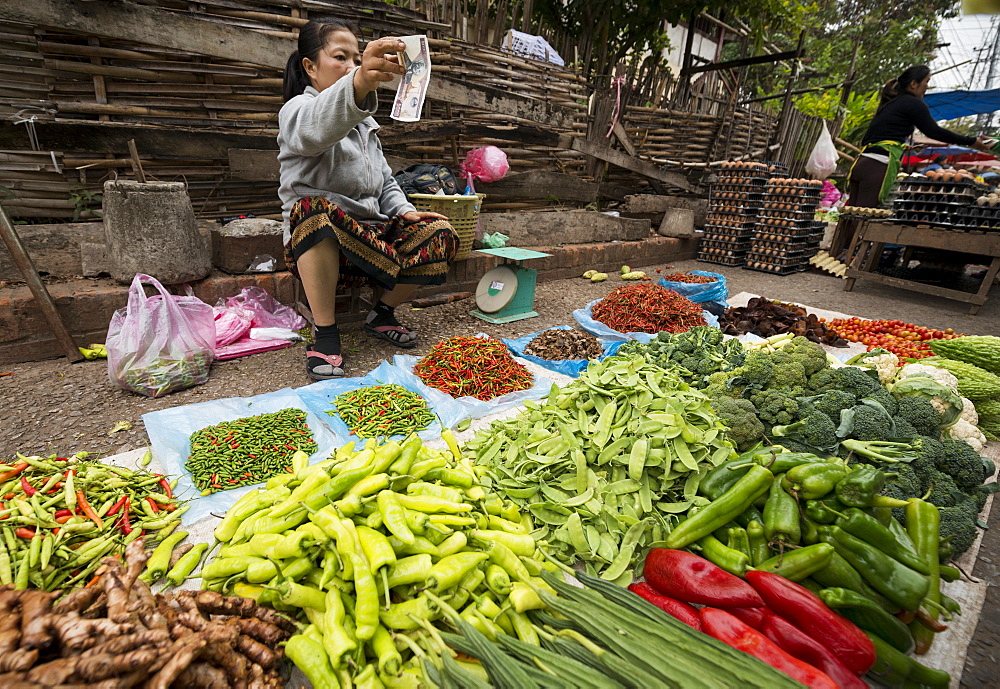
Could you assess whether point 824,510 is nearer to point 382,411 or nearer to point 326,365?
point 382,411

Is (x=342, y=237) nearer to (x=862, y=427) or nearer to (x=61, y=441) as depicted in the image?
(x=61, y=441)

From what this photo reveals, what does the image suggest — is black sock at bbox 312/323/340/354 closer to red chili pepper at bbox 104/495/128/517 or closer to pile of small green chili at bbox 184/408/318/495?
pile of small green chili at bbox 184/408/318/495

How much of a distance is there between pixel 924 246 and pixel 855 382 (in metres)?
5.14

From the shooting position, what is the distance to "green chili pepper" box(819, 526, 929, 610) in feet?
4.90

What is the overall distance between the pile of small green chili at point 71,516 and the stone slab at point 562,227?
15.2 ft

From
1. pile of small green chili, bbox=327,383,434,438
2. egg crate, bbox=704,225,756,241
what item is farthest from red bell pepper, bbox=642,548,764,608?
egg crate, bbox=704,225,756,241

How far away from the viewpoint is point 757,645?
1.28 m

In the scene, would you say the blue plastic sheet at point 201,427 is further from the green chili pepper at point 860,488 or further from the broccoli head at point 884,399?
the broccoli head at point 884,399

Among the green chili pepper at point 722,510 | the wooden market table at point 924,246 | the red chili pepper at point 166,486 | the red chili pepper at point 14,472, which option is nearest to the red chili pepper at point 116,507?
the red chili pepper at point 166,486

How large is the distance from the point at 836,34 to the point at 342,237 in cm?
2284

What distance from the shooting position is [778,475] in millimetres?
1859

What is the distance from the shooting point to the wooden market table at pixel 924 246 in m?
5.52

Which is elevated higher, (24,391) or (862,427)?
(862,427)

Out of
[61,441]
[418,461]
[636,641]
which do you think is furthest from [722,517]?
[61,441]
